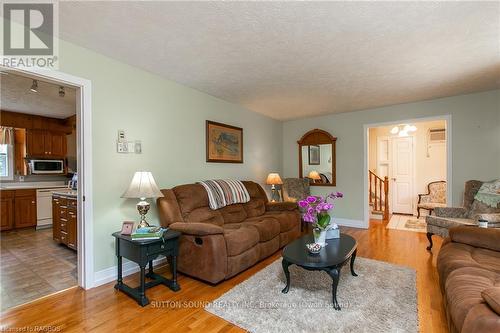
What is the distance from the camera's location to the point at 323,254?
2.22 m

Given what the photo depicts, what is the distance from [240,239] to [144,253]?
3.20 ft

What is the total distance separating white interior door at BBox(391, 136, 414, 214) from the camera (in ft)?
20.5

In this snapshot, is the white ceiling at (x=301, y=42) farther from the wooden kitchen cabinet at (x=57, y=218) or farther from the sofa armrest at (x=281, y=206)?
the wooden kitchen cabinet at (x=57, y=218)

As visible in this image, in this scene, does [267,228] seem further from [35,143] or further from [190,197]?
[35,143]

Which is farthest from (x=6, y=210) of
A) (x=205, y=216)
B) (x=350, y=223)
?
(x=350, y=223)

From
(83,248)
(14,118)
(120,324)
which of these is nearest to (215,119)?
(83,248)

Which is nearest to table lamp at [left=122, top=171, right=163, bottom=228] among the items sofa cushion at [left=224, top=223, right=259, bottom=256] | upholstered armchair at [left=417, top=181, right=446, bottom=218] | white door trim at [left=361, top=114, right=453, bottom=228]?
sofa cushion at [left=224, top=223, right=259, bottom=256]

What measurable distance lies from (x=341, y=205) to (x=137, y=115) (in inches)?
168

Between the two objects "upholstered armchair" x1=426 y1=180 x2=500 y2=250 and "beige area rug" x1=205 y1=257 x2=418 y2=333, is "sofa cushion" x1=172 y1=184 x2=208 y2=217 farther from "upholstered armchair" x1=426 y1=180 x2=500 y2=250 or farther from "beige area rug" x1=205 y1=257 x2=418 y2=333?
"upholstered armchair" x1=426 y1=180 x2=500 y2=250

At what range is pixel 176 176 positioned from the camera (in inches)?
132

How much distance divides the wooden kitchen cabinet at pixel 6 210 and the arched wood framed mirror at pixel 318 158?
600 centimetres

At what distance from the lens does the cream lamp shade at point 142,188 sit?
2443 mm

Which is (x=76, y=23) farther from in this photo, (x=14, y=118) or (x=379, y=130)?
(x=379, y=130)

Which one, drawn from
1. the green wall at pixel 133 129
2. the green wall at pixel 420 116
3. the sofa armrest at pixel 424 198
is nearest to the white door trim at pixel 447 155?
the green wall at pixel 420 116
